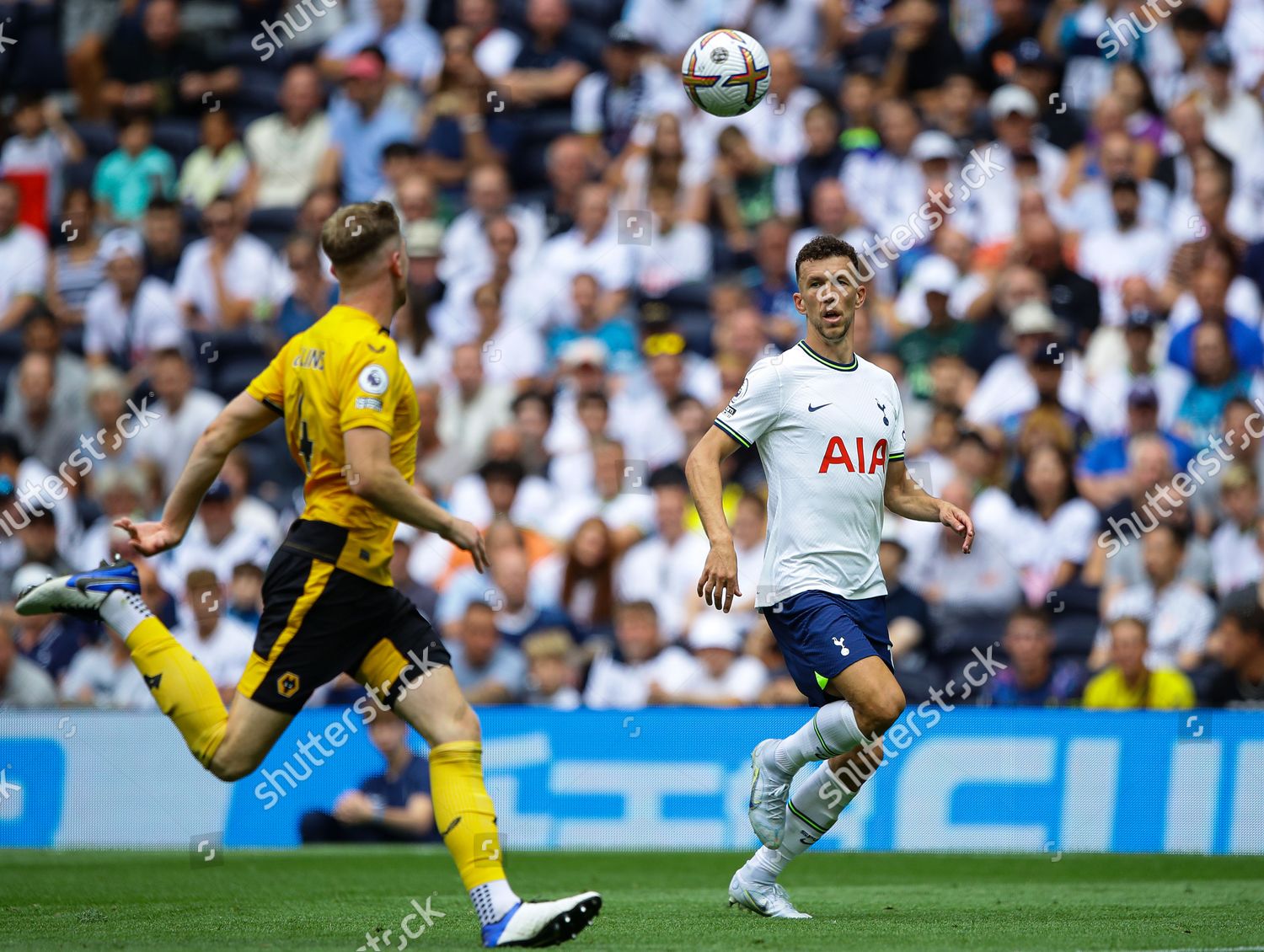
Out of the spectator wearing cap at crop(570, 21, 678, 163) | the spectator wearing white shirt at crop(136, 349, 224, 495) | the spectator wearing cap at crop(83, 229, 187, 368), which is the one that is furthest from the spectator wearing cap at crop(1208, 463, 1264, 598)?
the spectator wearing cap at crop(83, 229, 187, 368)

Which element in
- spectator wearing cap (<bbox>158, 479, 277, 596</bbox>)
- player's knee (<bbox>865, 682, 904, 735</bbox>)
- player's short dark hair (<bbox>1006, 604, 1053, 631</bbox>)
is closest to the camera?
player's knee (<bbox>865, 682, 904, 735</bbox>)

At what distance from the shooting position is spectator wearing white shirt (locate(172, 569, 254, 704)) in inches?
514

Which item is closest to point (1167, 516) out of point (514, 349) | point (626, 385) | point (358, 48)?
point (626, 385)

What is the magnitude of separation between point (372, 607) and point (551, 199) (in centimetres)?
1139

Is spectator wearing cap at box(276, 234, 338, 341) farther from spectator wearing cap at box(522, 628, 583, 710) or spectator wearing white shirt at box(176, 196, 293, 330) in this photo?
spectator wearing cap at box(522, 628, 583, 710)

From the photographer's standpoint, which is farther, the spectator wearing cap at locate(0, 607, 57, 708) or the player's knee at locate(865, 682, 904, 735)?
the spectator wearing cap at locate(0, 607, 57, 708)

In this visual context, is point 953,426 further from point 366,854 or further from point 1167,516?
point 366,854

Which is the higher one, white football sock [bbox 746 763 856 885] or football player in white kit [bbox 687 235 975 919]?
football player in white kit [bbox 687 235 975 919]

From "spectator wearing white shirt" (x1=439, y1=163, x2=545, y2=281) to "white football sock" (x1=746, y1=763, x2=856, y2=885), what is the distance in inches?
380

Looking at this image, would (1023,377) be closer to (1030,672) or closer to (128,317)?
(1030,672)

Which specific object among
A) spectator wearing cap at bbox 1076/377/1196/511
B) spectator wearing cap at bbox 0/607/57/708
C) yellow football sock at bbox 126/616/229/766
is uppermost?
spectator wearing cap at bbox 1076/377/1196/511

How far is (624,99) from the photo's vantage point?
1753 centimetres

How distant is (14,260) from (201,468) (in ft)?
39.6

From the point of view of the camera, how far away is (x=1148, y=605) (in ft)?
42.0
